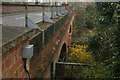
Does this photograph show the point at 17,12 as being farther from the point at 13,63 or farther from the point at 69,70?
the point at 69,70

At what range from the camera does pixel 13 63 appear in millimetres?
2072

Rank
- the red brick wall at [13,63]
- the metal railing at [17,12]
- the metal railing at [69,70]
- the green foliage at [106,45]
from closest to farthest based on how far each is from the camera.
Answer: the red brick wall at [13,63], the metal railing at [17,12], the green foliage at [106,45], the metal railing at [69,70]

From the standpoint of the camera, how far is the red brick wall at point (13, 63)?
1.85 m

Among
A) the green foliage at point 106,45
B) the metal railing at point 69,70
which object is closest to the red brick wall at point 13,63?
the green foliage at point 106,45

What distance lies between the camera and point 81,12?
2486cm

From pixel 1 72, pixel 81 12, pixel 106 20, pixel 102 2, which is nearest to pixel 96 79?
pixel 106 20

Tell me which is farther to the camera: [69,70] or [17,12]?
[69,70]

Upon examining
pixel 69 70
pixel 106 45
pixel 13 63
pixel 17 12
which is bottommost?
pixel 69 70

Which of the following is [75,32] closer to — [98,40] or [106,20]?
[98,40]

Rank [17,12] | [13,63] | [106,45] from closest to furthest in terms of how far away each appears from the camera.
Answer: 1. [13,63]
2. [17,12]
3. [106,45]

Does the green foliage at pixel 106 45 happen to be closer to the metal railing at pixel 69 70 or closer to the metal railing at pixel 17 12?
the metal railing at pixel 69 70

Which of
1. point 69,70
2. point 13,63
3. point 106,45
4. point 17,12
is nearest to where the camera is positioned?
point 13,63

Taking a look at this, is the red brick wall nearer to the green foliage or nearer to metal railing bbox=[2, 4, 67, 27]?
metal railing bbox=[2, 4, 67, 27]

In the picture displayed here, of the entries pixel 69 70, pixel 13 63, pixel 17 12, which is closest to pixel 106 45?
pixel 69 70
